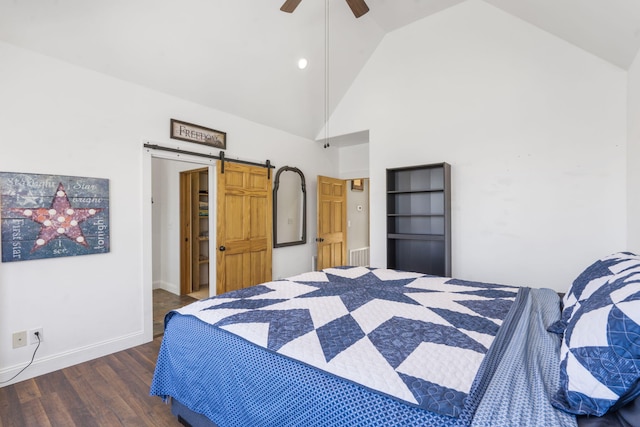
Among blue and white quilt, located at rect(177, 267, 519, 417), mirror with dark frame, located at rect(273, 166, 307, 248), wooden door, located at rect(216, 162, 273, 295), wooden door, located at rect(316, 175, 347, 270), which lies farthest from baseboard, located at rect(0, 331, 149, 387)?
wooden door, located at rect(316, 175, 347, 270)

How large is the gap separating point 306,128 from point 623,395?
14.6 feet

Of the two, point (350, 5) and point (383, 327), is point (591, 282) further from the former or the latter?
point (350, 5)

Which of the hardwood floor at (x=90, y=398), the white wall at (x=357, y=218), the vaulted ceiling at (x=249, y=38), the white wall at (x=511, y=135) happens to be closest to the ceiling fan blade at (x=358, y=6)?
the vaulted ceiling at (x=249, y=38)

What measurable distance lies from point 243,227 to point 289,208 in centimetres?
104

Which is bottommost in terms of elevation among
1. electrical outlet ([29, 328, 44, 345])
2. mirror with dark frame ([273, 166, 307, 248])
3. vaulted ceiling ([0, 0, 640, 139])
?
electrical outlet ([29, 328, 44, 345])

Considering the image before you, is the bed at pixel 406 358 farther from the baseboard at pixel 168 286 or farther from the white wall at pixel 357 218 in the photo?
the white wall at pixel 357 218

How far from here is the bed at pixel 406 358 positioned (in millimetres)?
877

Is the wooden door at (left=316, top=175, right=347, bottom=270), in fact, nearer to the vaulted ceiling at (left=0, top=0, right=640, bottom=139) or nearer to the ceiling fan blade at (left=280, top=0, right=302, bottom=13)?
the vaulted ceiling at (left=0, top=0, right=640, bottom=139)

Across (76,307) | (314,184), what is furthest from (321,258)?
(76,307)

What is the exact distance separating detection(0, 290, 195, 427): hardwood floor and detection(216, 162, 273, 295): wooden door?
133 cm

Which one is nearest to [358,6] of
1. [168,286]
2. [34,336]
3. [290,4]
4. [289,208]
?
[290,4]

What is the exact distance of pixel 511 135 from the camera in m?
3.30

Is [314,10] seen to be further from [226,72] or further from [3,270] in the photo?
[3,270]

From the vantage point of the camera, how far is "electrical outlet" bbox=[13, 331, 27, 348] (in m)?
2.32
